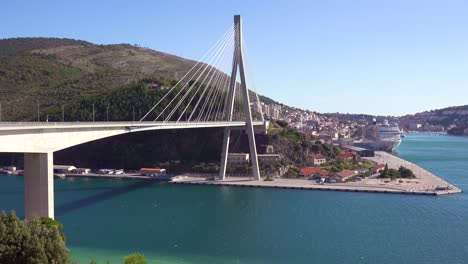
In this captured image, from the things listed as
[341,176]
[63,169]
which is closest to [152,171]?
[63,169]

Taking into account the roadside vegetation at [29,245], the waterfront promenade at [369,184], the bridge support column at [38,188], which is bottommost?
the waterfront promenade at [369,184]

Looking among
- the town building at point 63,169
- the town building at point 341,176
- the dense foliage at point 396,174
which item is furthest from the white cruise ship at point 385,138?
the town building at point 63,169

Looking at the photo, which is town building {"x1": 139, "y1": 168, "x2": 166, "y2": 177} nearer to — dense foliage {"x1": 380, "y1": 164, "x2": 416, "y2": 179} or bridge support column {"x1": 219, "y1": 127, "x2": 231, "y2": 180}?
bridge support column {"x1": 219, "y1": 127, "x2": 231, "y2": 180}

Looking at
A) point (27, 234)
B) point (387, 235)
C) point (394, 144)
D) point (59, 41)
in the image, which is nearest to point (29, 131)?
point (27, 234)

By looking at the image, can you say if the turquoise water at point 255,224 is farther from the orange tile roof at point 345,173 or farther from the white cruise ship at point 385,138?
the white cruise ship at point 385,138

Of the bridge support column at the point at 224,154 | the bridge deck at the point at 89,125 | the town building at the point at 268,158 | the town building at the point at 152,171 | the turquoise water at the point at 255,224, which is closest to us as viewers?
the bridge deck at the point at 89,125

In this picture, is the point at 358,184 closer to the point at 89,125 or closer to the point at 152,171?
the point at 152,171

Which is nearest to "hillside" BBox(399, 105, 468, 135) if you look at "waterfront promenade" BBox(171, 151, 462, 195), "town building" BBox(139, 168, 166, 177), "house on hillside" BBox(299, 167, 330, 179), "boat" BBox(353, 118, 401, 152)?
"boat" BBox(353, 118, 401, 152)
